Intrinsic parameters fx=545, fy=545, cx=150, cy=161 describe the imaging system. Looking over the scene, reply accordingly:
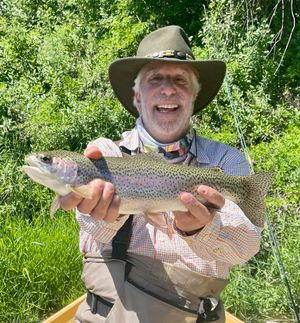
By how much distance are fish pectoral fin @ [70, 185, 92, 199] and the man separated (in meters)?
0.03

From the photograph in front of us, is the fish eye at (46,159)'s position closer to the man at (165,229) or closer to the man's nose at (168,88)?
the man at (165,229)

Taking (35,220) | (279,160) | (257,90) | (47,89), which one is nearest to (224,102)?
(257,90)

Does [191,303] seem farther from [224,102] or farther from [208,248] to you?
[224,102]

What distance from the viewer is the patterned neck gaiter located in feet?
9.78

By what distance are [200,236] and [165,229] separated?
0.21 m

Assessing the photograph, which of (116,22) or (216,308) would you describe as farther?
(116,22)

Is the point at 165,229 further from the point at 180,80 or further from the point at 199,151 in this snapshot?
the point at 180,80

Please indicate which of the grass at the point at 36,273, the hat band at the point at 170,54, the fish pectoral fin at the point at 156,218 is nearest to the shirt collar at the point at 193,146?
the hat band at the point at 170,54

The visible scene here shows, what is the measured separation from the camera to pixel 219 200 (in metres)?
2.37

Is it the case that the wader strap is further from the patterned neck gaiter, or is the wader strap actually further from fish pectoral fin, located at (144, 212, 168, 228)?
the patterned neck gaiter

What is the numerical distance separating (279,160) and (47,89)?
400 centimetres

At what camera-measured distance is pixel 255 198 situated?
8.45ft

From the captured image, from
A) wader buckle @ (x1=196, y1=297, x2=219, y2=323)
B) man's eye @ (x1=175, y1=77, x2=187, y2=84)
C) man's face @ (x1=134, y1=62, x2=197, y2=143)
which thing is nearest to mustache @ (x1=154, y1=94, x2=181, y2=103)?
man's face @ (x1=134, y1=62, x2=197, y2=143)

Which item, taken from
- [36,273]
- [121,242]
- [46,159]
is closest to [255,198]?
[121,242]
